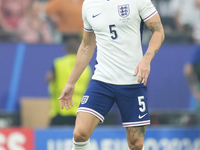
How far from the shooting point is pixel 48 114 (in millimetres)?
8727

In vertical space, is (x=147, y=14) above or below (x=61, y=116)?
above

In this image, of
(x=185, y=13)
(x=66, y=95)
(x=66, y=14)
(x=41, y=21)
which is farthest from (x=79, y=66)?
(x=185, y=13)

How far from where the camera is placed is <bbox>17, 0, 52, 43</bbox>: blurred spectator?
9.24m

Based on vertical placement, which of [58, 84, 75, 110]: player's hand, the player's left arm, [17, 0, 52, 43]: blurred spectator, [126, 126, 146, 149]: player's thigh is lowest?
[17, 0, 52, 43]: blurred spectator

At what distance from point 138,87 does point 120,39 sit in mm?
526

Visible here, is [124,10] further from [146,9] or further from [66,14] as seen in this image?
[66,14]

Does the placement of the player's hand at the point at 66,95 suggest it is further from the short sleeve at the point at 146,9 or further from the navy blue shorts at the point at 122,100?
the short sleeve at the point at 146,9

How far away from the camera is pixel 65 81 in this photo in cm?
772

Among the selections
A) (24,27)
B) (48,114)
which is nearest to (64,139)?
(48,114)

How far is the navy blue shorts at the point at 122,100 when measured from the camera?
4582 mm

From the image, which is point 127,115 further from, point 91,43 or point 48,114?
point 48,114

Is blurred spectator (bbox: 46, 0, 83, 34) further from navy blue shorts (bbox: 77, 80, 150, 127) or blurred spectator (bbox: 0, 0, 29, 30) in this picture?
navy blue shorts (bbox: 77, 80, 150, 127)

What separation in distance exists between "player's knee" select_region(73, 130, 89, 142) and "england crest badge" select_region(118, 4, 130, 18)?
3.98ft

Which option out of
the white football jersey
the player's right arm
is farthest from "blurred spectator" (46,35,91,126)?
the white football jersey
